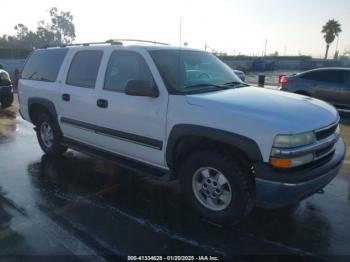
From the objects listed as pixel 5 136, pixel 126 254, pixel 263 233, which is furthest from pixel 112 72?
pixel 5 136

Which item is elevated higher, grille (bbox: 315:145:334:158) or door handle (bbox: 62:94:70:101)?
door handle (bbox: 62:94:70:101)

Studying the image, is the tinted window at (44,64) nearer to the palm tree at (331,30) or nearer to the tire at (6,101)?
the tire at (6,101)

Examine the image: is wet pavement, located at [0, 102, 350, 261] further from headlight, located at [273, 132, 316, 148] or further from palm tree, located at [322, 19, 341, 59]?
palm tree, located at [322, 19, 341, 59]

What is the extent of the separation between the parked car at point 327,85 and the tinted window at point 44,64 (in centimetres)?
829

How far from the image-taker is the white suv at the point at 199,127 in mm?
3365

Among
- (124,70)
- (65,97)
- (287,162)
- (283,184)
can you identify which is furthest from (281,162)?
(65,97)

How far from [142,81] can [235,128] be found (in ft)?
4.12

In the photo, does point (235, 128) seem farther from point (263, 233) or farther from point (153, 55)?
point (153, 55)

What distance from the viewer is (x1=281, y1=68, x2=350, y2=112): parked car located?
35.2ft

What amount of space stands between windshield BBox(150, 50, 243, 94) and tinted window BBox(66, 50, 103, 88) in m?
1.05

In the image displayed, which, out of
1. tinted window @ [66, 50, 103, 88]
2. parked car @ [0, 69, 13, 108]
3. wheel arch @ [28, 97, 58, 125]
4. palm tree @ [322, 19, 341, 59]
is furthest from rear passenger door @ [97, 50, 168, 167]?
palm tree @ [322, 19, 341, 59]

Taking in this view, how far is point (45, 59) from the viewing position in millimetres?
6211

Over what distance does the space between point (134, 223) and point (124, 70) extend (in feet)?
6.46

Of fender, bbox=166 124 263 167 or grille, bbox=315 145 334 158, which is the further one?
grille, bbox=315 145 334 158
